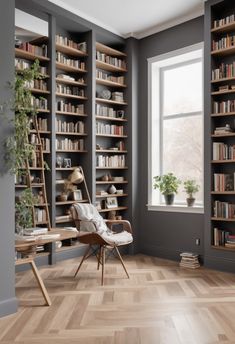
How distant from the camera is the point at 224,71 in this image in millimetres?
4656

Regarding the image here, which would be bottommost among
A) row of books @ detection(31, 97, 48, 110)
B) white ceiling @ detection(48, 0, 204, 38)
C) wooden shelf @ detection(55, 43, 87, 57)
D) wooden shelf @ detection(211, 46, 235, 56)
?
row of books @ detection(31, 97, 48, 110)

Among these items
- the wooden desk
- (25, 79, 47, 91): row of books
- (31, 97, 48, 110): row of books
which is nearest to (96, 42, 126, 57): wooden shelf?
(25, 79, 47, 91): row of books

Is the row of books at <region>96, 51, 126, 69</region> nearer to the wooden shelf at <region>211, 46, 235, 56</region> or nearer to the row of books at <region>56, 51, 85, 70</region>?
the row of books at <region>56, 51, 85, 70</region>

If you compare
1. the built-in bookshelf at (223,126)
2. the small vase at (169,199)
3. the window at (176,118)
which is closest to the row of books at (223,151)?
the built-in bookshelf at (223,126)

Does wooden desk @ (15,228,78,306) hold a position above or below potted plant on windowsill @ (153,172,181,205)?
below

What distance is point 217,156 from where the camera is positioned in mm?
4676

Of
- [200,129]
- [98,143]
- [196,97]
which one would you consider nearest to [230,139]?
[200,129]

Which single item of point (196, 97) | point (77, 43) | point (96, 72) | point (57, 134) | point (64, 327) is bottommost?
point (64, 327)

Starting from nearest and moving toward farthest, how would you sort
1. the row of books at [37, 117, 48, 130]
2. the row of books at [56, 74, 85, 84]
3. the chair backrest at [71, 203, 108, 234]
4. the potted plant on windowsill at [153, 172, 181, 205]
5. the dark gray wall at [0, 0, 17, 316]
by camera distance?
1. the dark gray wall at [0, 0, 17, 316]
2. the chair backrest at [71, 203, 108, 234]
3. the row of books at [37, 117, 48, 130]
4. the row of books at [56, 74, 85, 84]
5. the potted plant on windowsill at [153, 172, 181, 205]

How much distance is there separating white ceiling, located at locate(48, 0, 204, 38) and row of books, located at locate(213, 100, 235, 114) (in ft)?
4.69

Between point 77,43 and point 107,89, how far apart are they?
917 mm

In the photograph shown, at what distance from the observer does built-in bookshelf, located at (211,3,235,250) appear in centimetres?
458

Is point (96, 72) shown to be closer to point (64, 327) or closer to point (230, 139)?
point (230, 139)

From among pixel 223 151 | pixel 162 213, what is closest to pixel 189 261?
pixel 162 213
